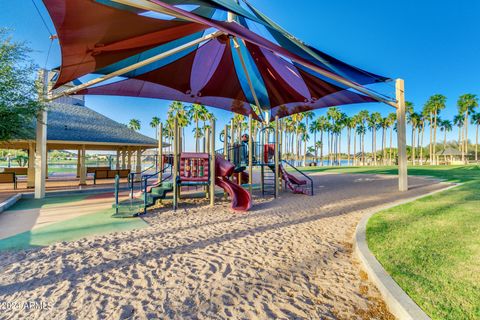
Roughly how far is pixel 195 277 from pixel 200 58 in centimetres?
954

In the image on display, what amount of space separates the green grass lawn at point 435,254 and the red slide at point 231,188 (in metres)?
4.12

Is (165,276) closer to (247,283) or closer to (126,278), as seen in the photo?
(126,278)

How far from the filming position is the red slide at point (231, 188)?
27.3 feet

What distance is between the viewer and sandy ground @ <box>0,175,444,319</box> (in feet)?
8.91

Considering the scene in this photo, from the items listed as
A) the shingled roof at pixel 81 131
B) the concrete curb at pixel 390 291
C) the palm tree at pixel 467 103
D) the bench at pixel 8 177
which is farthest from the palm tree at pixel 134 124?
the palm tree at pixel 467 103

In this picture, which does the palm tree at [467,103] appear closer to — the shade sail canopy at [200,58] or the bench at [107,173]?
the shade sail canopy at [200,58]

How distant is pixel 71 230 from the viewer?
5.77m

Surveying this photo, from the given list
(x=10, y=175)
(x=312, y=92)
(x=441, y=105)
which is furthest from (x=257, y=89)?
(x=441, y=105)

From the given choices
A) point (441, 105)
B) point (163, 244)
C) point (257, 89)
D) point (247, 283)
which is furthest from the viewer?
point (441, 105)

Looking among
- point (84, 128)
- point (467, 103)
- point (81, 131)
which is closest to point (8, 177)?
point (81, 131)

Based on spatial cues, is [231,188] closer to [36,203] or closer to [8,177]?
[36,203]

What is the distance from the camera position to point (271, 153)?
1270 centimetres

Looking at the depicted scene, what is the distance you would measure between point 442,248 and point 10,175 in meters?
17.4

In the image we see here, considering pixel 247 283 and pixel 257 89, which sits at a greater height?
pixel 257 89
